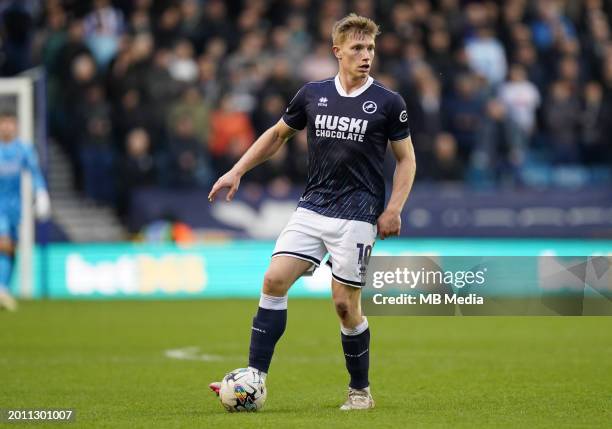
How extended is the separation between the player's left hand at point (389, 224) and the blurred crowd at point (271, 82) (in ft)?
41.7

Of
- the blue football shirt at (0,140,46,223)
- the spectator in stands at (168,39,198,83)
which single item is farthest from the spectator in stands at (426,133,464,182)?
the blue football shirt at (0,140,46,223)

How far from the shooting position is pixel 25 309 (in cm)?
1661

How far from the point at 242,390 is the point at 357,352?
0.75 meters

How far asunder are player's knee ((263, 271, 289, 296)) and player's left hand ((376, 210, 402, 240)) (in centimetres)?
65

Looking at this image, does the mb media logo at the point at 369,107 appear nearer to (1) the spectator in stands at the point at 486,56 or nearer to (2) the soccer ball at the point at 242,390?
(2) the soccer ball at the point at 242,390

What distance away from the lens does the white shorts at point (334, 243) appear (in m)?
7.68

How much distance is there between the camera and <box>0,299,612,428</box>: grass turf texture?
7617 mm

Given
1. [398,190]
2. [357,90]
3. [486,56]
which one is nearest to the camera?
[398,190]

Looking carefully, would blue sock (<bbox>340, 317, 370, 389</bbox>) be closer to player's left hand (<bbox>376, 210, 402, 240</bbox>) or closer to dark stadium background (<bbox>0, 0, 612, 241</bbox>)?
player's left hand (<bbox>376, 210, 402, 240</bbox>)

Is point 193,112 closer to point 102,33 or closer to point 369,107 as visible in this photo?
point 102,33

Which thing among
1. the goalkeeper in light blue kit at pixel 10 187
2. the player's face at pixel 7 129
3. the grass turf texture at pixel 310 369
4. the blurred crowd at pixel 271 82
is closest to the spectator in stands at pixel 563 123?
the blurred crowd at pixel 271 82

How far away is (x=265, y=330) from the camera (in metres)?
7.79

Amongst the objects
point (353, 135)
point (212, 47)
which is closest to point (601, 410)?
point (353, 135)

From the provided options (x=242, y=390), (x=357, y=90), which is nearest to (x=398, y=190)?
(x=357, y=90)
